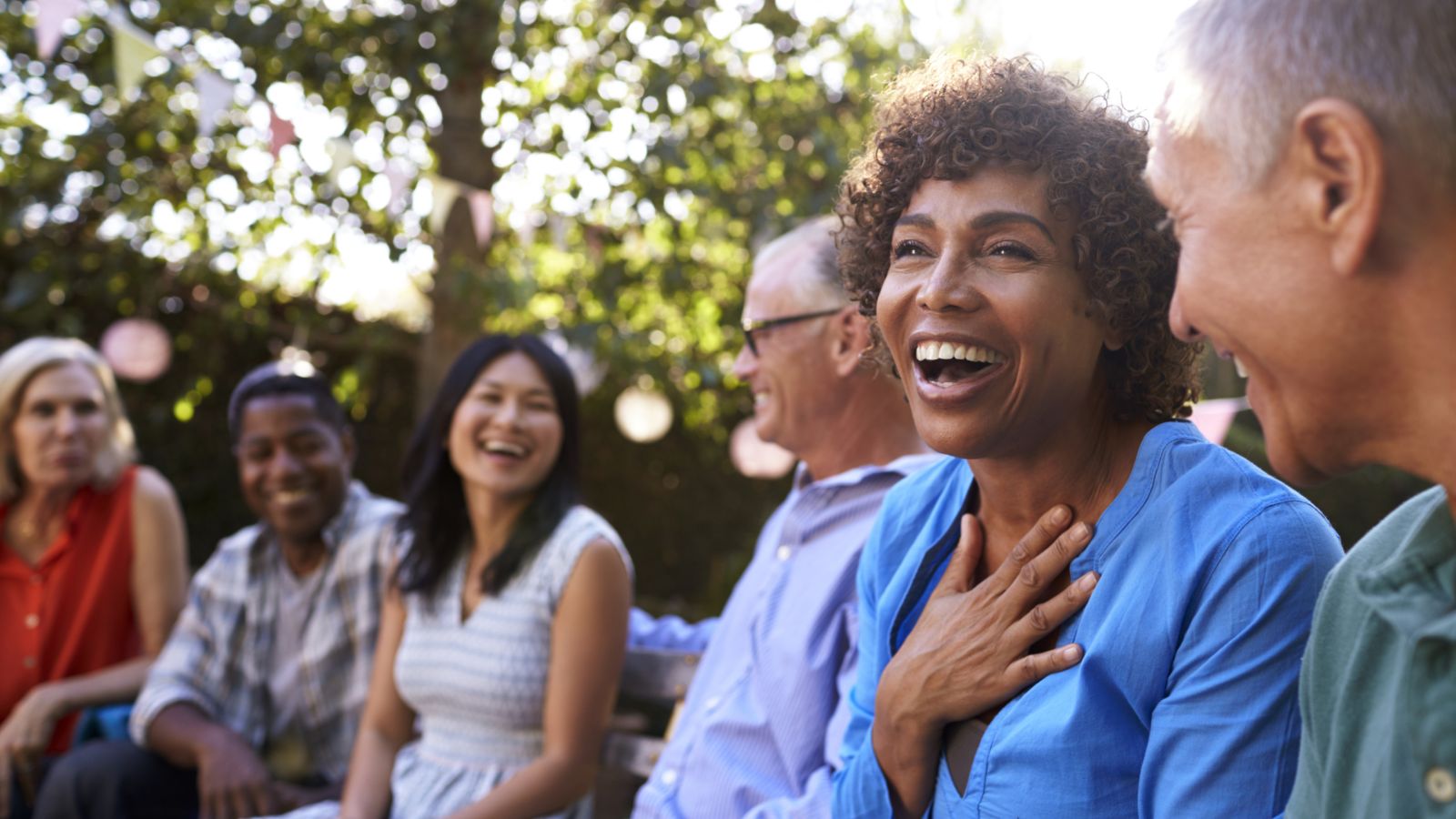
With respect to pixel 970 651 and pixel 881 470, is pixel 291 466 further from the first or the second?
pixel 970 651

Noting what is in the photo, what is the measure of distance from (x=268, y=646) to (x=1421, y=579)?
10.7ft

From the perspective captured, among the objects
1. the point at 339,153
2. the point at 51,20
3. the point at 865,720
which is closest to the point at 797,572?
the point at 865,720

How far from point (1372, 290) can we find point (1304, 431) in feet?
0.54

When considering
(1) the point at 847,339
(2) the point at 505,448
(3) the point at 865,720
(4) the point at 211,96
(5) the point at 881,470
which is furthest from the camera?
(4) the point at 211,96

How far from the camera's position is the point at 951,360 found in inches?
69.3

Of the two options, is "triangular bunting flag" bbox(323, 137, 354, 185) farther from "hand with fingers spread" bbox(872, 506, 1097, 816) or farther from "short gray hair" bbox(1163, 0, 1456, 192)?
"short gray hair" bbox(1163, 0, 1456, 192)

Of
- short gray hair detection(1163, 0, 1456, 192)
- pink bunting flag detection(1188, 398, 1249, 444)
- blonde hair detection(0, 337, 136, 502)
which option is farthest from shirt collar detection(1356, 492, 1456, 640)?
blonde hair detection(0, 337, 136, 502)

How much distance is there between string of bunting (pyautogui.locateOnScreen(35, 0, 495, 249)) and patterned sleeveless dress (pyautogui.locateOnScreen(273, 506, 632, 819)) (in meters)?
2.64

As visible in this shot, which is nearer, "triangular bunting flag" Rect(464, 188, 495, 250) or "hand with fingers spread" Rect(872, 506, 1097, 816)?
"hand with fingers spread" Rect(872, 506, 1097, 816)

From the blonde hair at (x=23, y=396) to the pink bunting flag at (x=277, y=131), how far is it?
1.26 metres

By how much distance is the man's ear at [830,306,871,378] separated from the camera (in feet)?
9.25

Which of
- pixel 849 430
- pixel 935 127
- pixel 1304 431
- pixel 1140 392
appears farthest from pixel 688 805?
pixel 1304 431

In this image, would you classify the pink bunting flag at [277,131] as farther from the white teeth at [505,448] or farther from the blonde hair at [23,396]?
the white teeth at [505,448]

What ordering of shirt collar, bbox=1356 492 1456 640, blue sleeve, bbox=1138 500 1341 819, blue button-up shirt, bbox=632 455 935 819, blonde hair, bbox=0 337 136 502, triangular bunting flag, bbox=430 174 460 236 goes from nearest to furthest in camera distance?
shirt collar, bbox=1356 492 1456 640
blue sleeve, bbox=1138 500 1341 819
blue button-up shirt, bbox=632 455 935 819
blonde hair, bbox=0 337 136 502
triangular bunting flag, bbox=430 174 460 236
